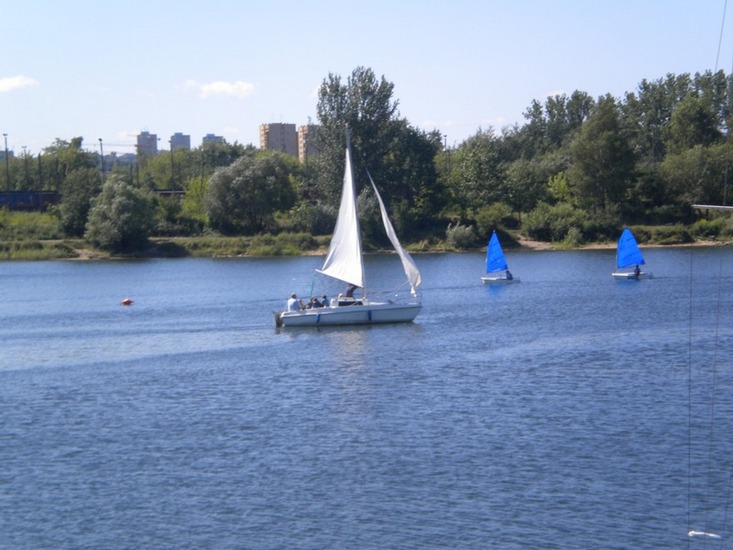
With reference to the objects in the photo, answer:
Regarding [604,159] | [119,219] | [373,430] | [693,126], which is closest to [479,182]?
[604,159]

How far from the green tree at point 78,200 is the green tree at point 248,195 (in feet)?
36.5

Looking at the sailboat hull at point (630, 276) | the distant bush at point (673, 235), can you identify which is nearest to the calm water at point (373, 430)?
the sailboat hull at point (630, 276)

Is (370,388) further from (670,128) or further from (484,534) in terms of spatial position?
(670,128)

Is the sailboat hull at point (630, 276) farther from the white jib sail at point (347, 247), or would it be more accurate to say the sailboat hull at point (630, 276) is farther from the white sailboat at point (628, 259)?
the white jib sail at point (347, 247)

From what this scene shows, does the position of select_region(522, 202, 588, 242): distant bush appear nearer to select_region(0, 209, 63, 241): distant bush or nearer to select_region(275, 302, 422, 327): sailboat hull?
select_region(0, 209, 63, 241): distant bush

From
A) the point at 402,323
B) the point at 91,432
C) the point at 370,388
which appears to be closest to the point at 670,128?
the point at 402,323

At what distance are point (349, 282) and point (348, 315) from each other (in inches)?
57.8

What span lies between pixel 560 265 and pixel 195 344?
42.1 meters

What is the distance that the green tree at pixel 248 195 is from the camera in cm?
10169

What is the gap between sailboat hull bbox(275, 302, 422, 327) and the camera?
1861 inches

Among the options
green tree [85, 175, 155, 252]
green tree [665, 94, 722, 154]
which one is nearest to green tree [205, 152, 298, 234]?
green tree [85, 175, 155, 252]

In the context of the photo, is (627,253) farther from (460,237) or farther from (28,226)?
(28,226)

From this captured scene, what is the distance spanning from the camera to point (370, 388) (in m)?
34.8

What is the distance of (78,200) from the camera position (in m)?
102
